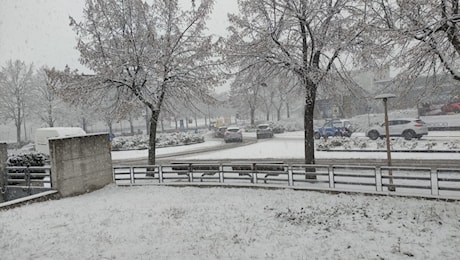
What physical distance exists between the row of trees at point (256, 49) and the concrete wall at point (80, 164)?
2016 millimetres

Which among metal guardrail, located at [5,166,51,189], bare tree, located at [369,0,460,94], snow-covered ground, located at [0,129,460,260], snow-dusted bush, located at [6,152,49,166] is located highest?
bare tree, located at [369,0,460,94]

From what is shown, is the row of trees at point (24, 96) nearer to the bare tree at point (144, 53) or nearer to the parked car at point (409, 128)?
the bare tree at point (144, 53)

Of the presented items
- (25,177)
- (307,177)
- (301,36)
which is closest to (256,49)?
(301,36)

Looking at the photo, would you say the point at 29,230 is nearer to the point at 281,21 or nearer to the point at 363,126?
the point at 281,21

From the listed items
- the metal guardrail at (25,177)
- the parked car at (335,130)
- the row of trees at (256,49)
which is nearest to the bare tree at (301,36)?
the row of trees at (256,49)

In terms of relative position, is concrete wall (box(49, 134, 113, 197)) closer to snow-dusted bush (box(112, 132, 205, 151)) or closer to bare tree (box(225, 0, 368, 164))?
bare tree (box(225, 0, 368, 164))

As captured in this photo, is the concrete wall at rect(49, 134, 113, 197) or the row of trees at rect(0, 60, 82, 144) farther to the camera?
the row of trees at rect(0, 60, 82, 144)

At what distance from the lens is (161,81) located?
52.8ft

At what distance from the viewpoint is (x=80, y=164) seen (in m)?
14.0

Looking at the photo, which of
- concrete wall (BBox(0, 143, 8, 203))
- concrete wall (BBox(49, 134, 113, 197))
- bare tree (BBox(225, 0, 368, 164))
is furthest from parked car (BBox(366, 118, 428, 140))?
concrete wall (BBox(0, 143, 8, 203))

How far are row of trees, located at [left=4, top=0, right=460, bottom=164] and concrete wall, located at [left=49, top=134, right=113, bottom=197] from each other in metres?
2.02

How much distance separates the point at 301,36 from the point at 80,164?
10.5 meters

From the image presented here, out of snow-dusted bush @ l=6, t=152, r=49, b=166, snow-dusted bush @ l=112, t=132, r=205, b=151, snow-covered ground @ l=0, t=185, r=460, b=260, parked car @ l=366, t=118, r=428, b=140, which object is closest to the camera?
snow-covered ground @ l=0, t=185, r=460, b=260

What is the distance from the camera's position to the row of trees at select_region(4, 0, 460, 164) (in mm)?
10219
